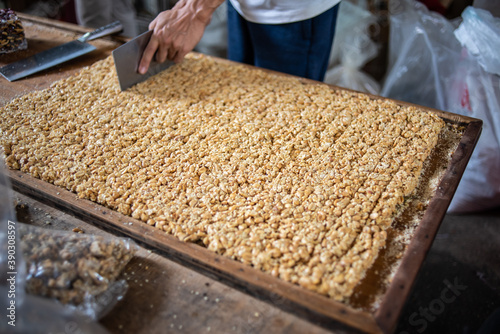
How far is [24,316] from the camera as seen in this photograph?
0.60 metres

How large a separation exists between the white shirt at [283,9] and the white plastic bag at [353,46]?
4.19 ft

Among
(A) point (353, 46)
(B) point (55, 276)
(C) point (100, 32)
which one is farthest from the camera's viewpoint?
(A) point (353, 46)

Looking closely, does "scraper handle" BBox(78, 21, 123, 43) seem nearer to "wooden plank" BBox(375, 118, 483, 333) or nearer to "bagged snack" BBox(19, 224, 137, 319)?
"bagged snack" BBox(19, 224, 137, 319)

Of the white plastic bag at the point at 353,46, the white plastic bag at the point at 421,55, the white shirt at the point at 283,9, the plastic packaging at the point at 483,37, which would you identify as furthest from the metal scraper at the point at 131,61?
the white plastic bag at the point at 353,46

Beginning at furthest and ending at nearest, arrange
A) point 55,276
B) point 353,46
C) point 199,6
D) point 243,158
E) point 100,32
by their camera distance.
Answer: point 353,46
point 100,32
point 199,6
point 243,158
point 55,276

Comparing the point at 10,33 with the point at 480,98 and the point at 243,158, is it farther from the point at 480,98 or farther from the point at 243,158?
the point at 480,98

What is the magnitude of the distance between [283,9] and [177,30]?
45 cm

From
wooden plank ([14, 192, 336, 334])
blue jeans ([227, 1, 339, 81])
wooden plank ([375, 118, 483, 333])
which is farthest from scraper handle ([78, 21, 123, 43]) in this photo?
wooden plank ([375, 118, 483, 333])

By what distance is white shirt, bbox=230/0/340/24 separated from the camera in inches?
60.2

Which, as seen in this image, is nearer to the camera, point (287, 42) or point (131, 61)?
point (131, 61)

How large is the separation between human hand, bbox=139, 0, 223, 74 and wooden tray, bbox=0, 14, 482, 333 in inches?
25.4

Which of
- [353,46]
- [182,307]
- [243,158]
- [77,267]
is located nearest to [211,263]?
[182,307]

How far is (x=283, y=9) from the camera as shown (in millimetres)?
1549

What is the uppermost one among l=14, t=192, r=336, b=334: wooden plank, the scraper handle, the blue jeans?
the scraper handle
